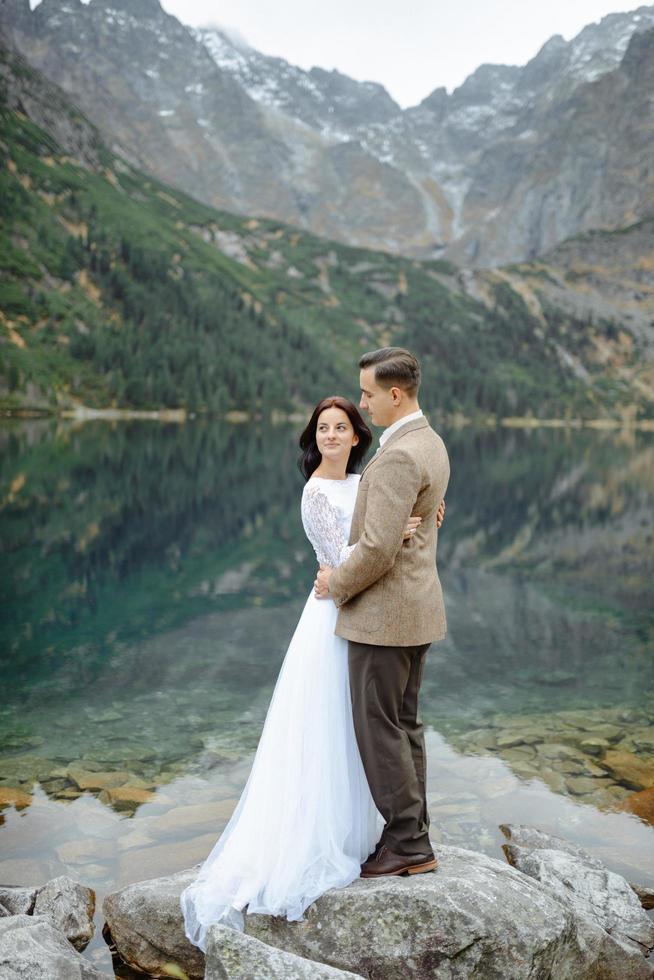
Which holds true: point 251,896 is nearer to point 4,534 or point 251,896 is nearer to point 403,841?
point 403,841

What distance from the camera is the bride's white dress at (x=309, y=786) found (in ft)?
17.4

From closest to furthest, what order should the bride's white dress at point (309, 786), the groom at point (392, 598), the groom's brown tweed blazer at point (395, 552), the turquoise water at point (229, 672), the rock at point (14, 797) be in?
the groom's brown tweed blazer at point (395, 552)
the groom at point (392, 598)
the bride's white dress at point (309, 786)
the turquoise water at point (229, 672)
the rock at point (14, 797)

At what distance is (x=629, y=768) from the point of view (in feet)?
35.5

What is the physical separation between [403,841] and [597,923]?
1.98m

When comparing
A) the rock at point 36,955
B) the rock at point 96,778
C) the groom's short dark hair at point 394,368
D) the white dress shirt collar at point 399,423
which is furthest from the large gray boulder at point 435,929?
the rock at point 96,778

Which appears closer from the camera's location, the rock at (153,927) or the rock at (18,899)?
the rock at (153,927)

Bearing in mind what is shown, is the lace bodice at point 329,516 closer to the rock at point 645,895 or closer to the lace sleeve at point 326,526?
the lace sleeve at point 326,526

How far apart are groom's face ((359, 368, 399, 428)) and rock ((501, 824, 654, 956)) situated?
3.96 meters

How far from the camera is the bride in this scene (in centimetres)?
528

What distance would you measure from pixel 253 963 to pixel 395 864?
1.17m

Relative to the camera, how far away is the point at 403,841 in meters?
5.34

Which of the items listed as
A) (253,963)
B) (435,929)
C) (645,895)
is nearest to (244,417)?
(645,895)

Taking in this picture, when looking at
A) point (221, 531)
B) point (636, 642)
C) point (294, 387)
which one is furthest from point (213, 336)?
point (636, 642)

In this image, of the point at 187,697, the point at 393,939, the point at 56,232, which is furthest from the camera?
the point at 56,232
